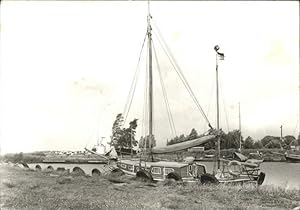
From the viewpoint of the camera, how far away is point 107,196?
4781 mm

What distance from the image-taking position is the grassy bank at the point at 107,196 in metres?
4.43

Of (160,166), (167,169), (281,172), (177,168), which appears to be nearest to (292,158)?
(281,172)

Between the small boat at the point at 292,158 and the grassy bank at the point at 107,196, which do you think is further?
the small boat at the point at 292,158

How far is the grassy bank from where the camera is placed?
4.43m

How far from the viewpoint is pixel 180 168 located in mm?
7164

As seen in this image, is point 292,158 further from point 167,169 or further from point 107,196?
point 107,196

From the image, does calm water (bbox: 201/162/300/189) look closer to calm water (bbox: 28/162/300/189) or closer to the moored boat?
calm water (bbox: 28/162/300/189)

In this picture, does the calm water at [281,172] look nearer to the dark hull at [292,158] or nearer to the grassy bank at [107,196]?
the dark hull at [292,158]

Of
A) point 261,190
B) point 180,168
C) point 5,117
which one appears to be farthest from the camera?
point 180,168

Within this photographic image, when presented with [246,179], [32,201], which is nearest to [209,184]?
[246,179]

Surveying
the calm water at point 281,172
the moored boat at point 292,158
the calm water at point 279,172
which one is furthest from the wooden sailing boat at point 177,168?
the moored boat at point 292,158

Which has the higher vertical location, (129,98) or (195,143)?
(129,98)

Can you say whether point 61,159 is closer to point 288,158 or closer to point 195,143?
point 195,143

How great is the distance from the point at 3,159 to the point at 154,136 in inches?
114
